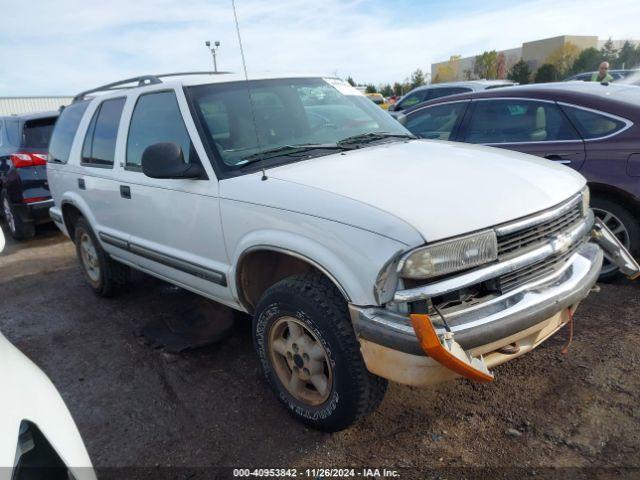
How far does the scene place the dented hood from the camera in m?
2.26

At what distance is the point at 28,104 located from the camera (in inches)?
1249

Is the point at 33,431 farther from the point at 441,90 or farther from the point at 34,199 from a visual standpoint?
the point at 441,90

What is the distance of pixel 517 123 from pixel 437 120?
0.99m

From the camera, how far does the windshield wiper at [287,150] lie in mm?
3058

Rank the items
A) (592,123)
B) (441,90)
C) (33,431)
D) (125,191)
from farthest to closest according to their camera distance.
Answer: (441,90) → (592,123) → (125,191) → (33,431)

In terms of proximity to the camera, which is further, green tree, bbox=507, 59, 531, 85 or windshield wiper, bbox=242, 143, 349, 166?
green tree, bbox=507, 59, 531, 85

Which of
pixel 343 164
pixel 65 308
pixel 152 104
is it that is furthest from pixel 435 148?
pixel 65 308

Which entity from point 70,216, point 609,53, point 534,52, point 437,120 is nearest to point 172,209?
point 70,216

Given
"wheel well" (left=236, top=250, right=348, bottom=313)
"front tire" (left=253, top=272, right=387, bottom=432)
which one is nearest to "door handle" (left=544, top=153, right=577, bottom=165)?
"wheel well" (left=236, top=250, right=348, bottom=313)

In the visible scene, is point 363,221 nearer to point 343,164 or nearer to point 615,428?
point 343,164

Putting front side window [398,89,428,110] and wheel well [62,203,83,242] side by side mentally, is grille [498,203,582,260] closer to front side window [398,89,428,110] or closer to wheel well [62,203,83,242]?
wheel well [62,203,83,242]

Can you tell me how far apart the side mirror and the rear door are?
308 centimetres

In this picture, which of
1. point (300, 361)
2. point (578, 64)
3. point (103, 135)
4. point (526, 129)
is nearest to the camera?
point (300, 361)

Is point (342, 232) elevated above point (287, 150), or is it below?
below
